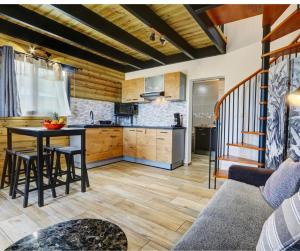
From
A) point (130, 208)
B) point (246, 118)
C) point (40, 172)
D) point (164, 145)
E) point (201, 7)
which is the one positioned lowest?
point (130, 208)

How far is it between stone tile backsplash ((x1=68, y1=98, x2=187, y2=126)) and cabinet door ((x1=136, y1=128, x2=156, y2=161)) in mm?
723

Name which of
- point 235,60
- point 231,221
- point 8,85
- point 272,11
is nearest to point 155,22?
point 272,11

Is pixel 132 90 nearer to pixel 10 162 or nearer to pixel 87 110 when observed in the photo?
pixel 87 110

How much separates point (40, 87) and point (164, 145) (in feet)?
9.35

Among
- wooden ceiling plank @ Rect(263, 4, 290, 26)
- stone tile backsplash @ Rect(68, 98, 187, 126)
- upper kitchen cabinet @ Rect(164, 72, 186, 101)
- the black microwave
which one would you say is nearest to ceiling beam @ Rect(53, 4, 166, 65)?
upper kitchen cabinet @ Rect(164, 72, 186, 101)

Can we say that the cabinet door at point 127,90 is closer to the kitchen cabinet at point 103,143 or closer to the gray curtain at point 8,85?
the kitchen cabinet at point 103,143

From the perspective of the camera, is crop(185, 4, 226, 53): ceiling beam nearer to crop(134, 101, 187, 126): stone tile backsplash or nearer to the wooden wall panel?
crop(134, 101, 187, 126): stone tile backsplash

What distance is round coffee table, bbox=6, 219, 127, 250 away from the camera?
0.93 metres

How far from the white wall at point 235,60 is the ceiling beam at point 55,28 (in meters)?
1.79

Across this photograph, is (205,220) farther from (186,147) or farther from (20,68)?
(20,68)

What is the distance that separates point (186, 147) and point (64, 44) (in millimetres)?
3603

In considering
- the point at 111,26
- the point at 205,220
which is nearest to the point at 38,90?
the point at 111,26

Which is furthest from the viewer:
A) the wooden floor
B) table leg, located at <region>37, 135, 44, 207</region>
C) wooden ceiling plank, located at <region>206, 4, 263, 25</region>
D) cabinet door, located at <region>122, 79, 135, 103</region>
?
cabinet door, located at <region>122, 79, 135, 103</region>

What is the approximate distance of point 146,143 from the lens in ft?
14.3
